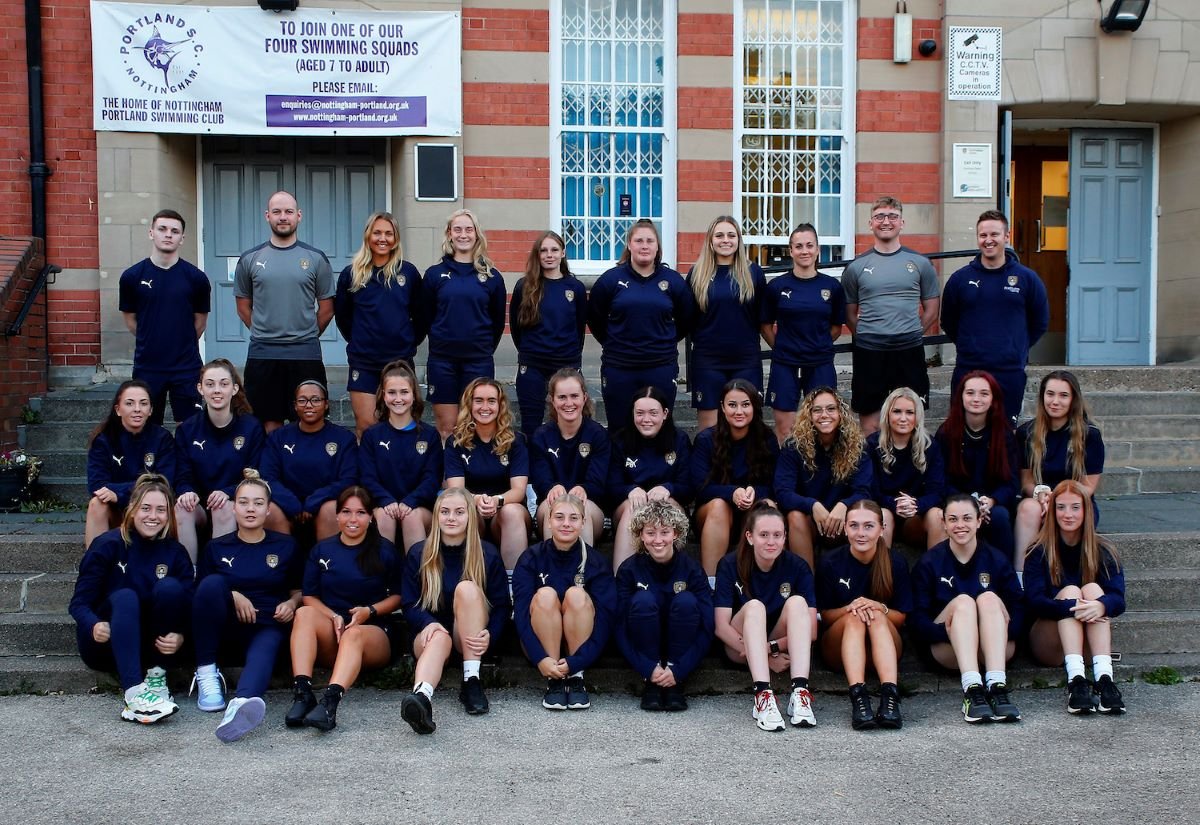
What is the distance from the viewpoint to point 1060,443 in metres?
6.70

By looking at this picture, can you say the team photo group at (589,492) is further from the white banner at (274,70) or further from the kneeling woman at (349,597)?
the white banner at (274,70)

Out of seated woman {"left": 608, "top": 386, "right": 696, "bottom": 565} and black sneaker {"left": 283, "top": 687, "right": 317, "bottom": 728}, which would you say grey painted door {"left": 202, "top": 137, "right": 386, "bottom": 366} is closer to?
seated woman {"left": 608, "top": 386, "right": 696, "bottom": 565}

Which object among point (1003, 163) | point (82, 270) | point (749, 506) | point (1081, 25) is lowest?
point (749, 506)

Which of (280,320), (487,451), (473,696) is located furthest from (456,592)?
(280,320)

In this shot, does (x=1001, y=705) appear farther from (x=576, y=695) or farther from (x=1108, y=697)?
(x=576, y=695)

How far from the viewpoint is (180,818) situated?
14.5ft

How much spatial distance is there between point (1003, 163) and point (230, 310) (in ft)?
23.8

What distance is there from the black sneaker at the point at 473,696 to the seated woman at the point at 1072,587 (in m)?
2.78

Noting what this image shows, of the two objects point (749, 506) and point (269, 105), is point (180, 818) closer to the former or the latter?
point (749, 506)

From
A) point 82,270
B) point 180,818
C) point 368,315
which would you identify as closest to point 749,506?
point 368,315

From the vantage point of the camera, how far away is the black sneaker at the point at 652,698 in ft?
19.1

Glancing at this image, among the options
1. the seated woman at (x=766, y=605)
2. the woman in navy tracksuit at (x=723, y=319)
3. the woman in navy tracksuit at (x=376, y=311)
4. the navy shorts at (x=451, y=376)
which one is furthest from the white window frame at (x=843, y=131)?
the seated woman at (x=766, y=605)

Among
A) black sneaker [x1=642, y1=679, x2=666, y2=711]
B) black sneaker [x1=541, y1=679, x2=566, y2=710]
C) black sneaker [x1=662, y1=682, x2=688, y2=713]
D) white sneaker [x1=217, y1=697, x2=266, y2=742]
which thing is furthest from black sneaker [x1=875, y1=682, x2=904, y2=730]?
white sneaker [x1=217, y1=697, x2=266, y2=742]

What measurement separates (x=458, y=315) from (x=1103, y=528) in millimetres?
4219
